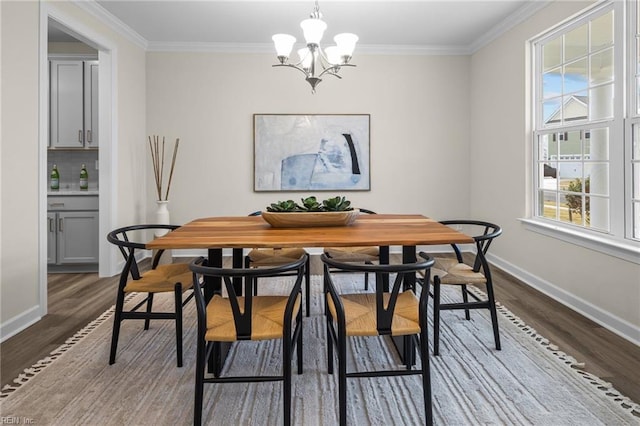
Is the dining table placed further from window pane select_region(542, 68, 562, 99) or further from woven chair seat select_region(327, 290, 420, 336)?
window pane select_region(542, 68, 562, 99)

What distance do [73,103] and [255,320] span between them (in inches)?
158

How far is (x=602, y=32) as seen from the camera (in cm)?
308

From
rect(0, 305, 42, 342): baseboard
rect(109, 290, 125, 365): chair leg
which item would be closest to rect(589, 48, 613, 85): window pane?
rect(109, 290, 125, 365): chair leg

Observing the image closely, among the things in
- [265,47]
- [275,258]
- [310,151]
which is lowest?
[275,258]

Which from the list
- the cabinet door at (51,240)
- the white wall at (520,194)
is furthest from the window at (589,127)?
the cabinet door at (51,240)

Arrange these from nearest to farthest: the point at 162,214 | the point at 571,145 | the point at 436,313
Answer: the point at 436,313 → the point at 571,145 → the point at 162,214

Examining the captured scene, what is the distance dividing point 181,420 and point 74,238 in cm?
334

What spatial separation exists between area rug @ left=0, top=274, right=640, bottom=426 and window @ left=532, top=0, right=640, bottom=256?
1181 millimetres

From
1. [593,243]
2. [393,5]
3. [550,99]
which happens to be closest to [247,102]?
[393,5]

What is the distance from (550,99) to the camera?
378 cm

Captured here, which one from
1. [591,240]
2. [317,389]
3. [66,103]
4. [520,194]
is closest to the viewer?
[317,389]

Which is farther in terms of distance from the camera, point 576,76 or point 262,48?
point 262,48

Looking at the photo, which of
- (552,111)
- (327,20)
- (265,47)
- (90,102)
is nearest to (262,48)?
(265,47)

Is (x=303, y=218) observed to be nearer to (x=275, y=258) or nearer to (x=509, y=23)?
(x=275, y=258)
